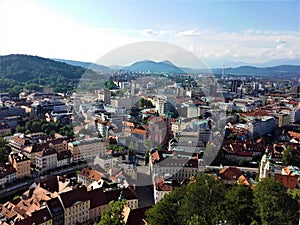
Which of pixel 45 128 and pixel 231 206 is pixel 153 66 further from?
pixel 45 128

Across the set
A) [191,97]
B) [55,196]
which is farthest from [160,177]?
[191,97]

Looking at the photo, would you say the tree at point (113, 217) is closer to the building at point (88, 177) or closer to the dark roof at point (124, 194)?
the dark roof at point (124, 194)

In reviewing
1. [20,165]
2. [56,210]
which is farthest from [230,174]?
[20,165]

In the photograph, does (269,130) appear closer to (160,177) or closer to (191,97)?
(191,97)

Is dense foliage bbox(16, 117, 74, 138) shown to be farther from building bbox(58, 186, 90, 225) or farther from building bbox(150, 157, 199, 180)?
building bbox(58, 186, 90, 225)

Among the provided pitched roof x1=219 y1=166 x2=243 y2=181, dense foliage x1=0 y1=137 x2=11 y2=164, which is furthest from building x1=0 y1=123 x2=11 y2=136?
pitched roof x1=219 y1=166 x2=243 y2=181

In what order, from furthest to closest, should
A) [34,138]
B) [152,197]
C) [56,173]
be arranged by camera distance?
1. [34,138]
2. [56,173]
3. [152,197]
